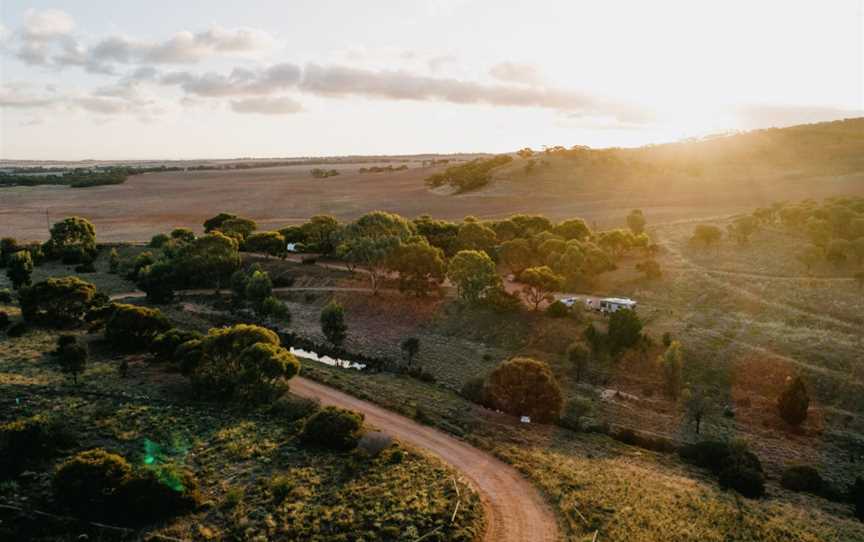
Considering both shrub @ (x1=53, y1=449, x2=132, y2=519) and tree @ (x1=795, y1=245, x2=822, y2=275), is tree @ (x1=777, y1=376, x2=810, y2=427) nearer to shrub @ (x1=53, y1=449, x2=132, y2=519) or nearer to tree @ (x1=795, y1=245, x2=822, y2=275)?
tree @ (x1=795, y1=245, x2=822, y2=275)

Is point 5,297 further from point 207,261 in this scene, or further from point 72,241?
point 72,241

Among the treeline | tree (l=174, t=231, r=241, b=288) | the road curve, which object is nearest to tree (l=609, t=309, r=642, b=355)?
the road curve

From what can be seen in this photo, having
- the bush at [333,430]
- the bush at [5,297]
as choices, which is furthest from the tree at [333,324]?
the bush at [5,297]

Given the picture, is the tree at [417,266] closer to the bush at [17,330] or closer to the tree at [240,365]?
the tree at [240,365]

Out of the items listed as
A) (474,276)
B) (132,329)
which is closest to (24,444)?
(132,329)

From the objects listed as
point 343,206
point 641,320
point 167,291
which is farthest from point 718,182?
point 167,291

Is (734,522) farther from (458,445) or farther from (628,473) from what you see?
(458,445)
